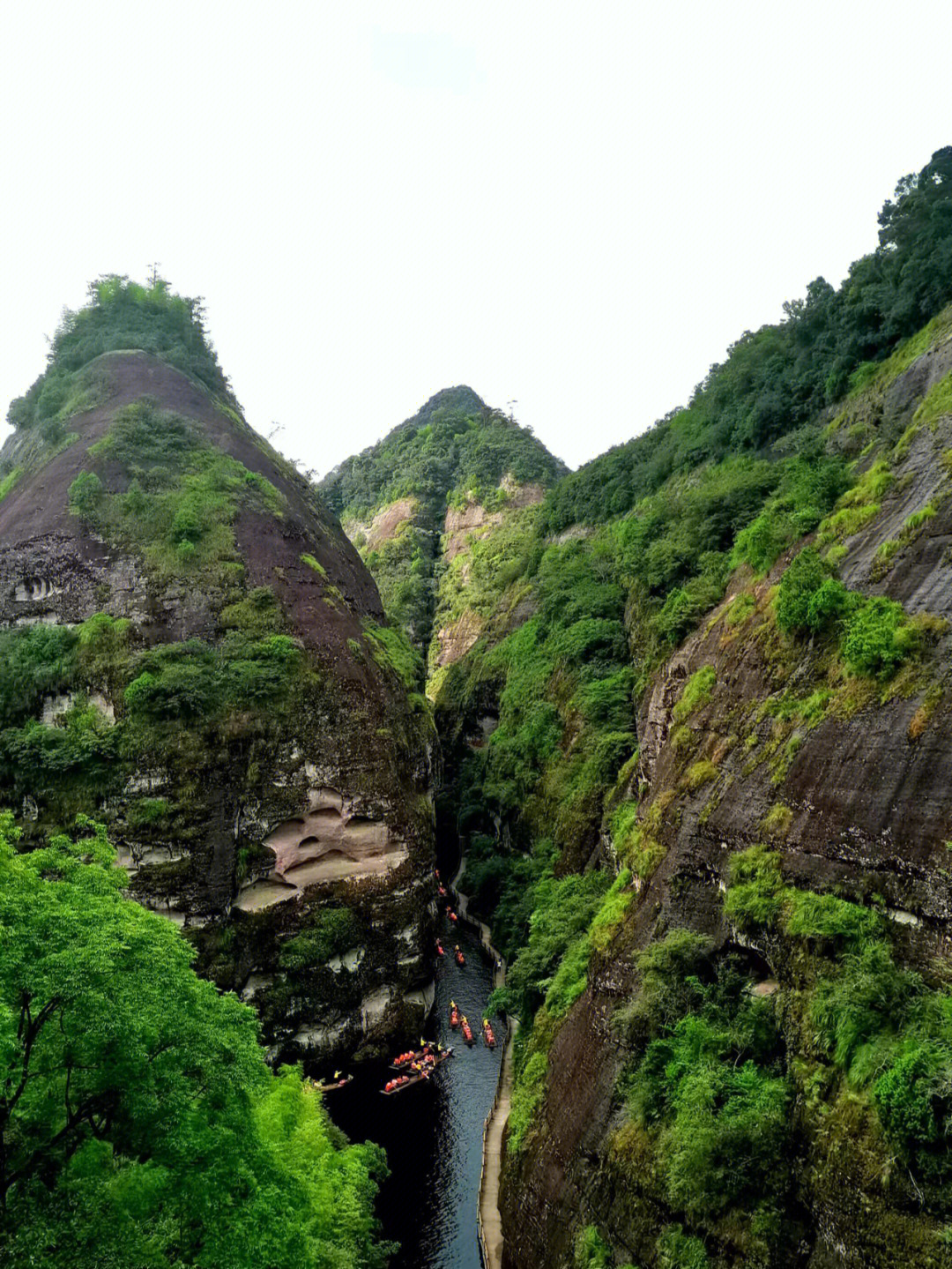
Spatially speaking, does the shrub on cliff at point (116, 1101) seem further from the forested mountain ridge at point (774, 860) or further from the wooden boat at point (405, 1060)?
the wooden boat at point (405, 1060)

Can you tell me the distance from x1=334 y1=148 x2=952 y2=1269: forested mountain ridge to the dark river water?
3334mm

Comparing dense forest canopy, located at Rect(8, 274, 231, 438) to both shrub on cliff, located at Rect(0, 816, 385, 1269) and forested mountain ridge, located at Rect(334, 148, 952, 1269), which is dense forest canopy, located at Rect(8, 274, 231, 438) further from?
shrub on cliff, located at Rect(0, 816, 385, 1269)

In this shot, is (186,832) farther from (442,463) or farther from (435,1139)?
(442,463)

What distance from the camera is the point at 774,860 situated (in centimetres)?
1548

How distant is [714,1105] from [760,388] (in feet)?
113

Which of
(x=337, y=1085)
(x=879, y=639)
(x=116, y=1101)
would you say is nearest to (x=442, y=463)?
(x=337, y=1085)

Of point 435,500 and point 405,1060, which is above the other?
point 435,500

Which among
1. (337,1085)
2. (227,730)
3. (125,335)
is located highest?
(125,335)

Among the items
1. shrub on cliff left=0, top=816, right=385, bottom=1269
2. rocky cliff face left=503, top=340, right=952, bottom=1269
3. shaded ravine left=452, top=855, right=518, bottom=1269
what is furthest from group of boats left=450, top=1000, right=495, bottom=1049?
shrub on cliff left=0, top=816, right=385, bottom=1269

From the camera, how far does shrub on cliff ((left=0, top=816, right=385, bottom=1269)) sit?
861 centimetres

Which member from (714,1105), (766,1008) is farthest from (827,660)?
(714,1105)

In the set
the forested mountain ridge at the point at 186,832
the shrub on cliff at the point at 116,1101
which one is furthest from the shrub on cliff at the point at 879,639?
the shrub on cliff at the point at 116,1101

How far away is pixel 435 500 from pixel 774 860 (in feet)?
235

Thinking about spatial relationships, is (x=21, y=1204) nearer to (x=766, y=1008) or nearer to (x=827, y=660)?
(x=766, y=1008)
